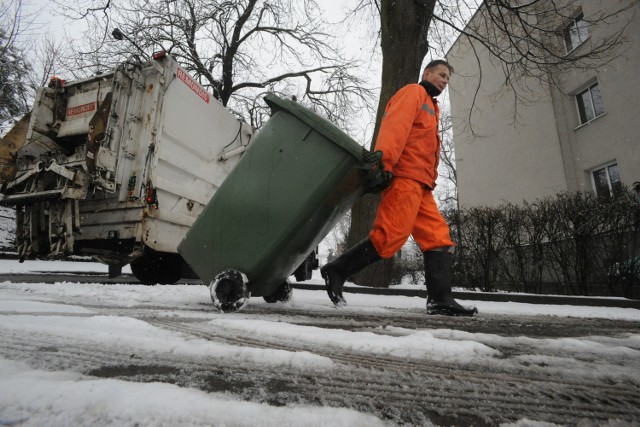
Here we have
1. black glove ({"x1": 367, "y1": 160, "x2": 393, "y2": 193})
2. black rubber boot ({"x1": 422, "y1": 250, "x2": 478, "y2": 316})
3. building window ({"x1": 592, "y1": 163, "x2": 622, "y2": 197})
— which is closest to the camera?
black glove ({"x1": 367, "y1": 160, "x2": 393, "y2": 193})

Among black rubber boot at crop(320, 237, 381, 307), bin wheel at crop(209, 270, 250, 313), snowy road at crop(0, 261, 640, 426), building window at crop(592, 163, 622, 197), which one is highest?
building window at crop(592, 163, 622, 197)

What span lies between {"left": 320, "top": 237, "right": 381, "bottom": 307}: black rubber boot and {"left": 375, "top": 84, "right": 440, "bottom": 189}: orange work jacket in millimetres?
606

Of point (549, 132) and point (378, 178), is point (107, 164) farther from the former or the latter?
point (549, 132)

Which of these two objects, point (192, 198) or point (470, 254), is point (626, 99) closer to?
point (470, 254)

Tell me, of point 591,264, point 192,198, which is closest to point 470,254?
point 591,264

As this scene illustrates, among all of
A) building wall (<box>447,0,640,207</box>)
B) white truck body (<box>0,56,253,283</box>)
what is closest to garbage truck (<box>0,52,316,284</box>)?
white truck body (<box>0,56,253,283</box>)

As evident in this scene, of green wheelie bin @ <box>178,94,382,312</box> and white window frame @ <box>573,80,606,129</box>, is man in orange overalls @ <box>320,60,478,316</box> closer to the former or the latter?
green wheelie bin @ <box>178,94,382,312</box>

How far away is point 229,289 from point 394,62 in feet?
14.6

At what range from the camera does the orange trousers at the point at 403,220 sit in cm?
231

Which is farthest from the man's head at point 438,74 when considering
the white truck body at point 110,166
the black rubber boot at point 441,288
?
the white truck body at point 110,166

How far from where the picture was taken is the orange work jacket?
224 centimetres

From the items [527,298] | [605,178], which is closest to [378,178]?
[527,298]

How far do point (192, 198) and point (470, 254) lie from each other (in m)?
4.35

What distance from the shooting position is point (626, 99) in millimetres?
8312
